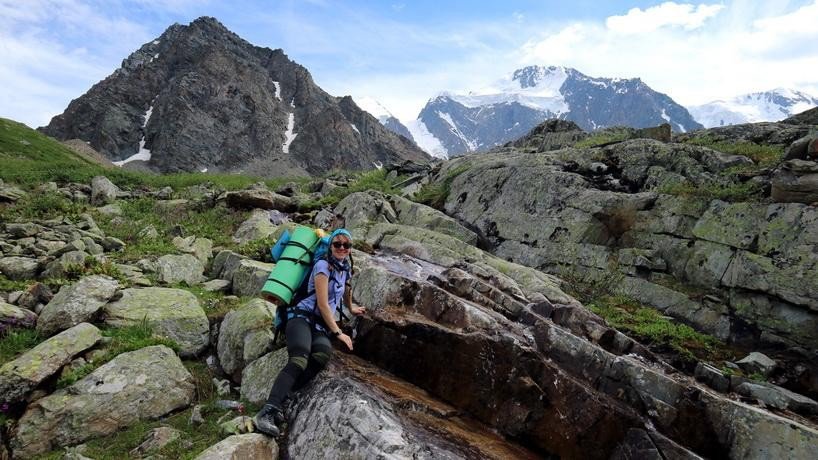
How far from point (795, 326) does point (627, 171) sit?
1006cm

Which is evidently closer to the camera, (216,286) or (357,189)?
(216,286)

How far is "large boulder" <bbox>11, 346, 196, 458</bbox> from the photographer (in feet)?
23.7

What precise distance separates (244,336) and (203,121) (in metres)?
183

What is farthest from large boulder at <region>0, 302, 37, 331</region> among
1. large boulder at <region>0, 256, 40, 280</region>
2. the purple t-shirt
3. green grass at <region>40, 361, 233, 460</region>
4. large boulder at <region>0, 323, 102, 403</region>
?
the purple t-shirt

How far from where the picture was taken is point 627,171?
2069 centimetres

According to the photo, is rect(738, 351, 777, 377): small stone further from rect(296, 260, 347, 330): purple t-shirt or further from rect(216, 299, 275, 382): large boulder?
rect(216, 299, 275, 382): large boulder

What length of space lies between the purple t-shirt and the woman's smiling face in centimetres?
25

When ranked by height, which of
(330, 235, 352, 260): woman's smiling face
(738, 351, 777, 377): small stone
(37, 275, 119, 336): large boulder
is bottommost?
(738, 351, 777, 377): small stone

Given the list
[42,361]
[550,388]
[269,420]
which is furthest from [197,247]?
[550,388]

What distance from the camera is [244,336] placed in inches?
379

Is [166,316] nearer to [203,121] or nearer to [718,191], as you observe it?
[718,191]

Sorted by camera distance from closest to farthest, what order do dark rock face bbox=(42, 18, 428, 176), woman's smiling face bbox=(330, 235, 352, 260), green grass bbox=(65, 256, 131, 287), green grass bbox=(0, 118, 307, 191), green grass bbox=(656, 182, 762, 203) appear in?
woman's smiling face bbox=(330, 235, 352, 260) < green grass bbox=(65, 256, 131, 287) < green grass bbox=(656, 182, 762, 203) < green grass bbox=(0, 118, 307, 191) < dark rock face bbox=(42, 18, 428, 176)

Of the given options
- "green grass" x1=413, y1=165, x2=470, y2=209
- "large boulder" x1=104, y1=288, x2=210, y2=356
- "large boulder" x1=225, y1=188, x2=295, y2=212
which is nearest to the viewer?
"large boulder" x1=104, y1=288, x2=210, y2=356

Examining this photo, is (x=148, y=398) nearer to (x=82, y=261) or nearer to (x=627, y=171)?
(x=82, y=261)
